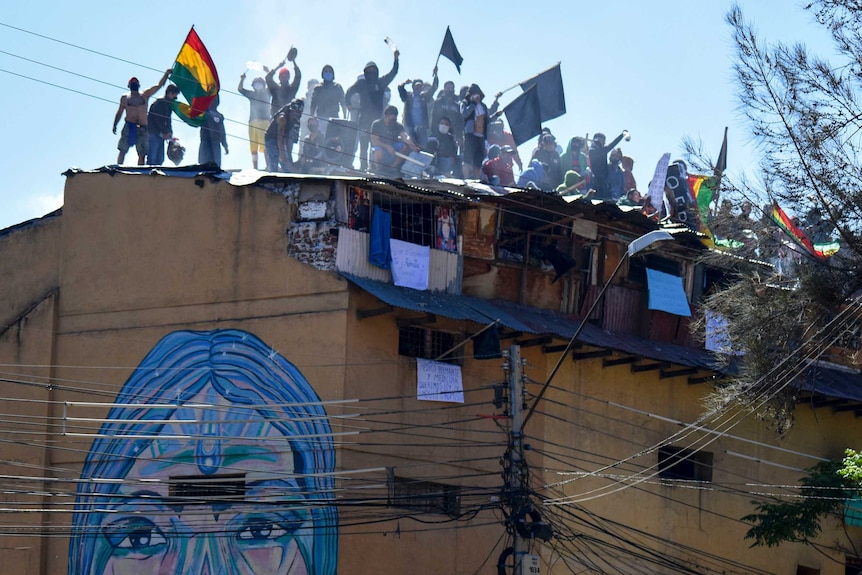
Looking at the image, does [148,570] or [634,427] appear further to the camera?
[634,427]

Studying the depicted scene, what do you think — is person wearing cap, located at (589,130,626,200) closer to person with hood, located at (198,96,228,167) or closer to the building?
the building

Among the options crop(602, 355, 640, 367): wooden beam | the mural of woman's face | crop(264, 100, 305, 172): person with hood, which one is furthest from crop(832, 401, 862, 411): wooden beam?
the mural of woman's face

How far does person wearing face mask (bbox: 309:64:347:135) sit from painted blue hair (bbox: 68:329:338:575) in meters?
A: 5.65

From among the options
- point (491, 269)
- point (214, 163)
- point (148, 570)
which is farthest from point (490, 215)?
point (148, 570)

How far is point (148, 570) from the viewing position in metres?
23.0

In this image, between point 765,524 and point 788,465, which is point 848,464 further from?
point 788,465

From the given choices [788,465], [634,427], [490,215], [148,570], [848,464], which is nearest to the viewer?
[848,464]

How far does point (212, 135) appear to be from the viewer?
26.1 meters

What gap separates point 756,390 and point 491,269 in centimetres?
548

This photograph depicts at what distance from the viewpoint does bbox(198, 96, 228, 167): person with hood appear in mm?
25969

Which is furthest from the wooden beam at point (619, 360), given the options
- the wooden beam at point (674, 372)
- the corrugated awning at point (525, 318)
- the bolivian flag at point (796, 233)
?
the bolivian flag at point (796, 233)

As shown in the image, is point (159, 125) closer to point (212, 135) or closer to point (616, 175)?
point (212, 135)

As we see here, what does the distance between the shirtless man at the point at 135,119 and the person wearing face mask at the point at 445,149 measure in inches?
204

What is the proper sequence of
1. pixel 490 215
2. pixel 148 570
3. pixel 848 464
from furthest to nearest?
pixel 490 215 → pixel 148 570 → pixel 848 464
